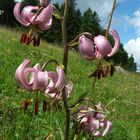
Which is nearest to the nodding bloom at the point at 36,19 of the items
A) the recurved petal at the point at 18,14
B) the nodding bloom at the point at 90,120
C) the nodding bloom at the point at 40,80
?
the recurved petal at the point at 18,14

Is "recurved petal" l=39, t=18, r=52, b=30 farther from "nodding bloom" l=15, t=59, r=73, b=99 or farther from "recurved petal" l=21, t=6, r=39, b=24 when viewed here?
"nodding bloom" l=15, t=59, r=73, b=99

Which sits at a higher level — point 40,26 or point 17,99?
point 40,26

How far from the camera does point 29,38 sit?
213cm

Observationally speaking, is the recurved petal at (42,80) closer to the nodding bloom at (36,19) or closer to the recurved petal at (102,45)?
the nodding bloom at (36,19)

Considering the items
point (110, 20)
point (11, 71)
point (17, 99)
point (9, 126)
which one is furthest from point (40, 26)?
point (11, 71)

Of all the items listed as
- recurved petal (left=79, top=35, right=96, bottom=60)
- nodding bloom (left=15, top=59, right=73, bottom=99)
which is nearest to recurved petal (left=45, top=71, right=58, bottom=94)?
nodding bloom (left=15, top=59, right=73, bottom=99)

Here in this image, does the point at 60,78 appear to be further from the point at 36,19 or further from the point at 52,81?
the point at 36,19

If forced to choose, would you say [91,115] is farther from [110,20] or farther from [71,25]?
[71,25]

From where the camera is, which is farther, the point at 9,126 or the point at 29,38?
the point at 9,126

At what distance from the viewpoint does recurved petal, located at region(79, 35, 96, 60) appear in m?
2.20

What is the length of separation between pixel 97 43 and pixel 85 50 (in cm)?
6

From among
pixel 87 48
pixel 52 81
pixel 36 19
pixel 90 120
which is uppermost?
pixel 36 19

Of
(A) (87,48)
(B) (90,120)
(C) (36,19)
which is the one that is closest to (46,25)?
(C) (36,19)

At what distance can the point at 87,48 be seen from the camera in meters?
2.20
